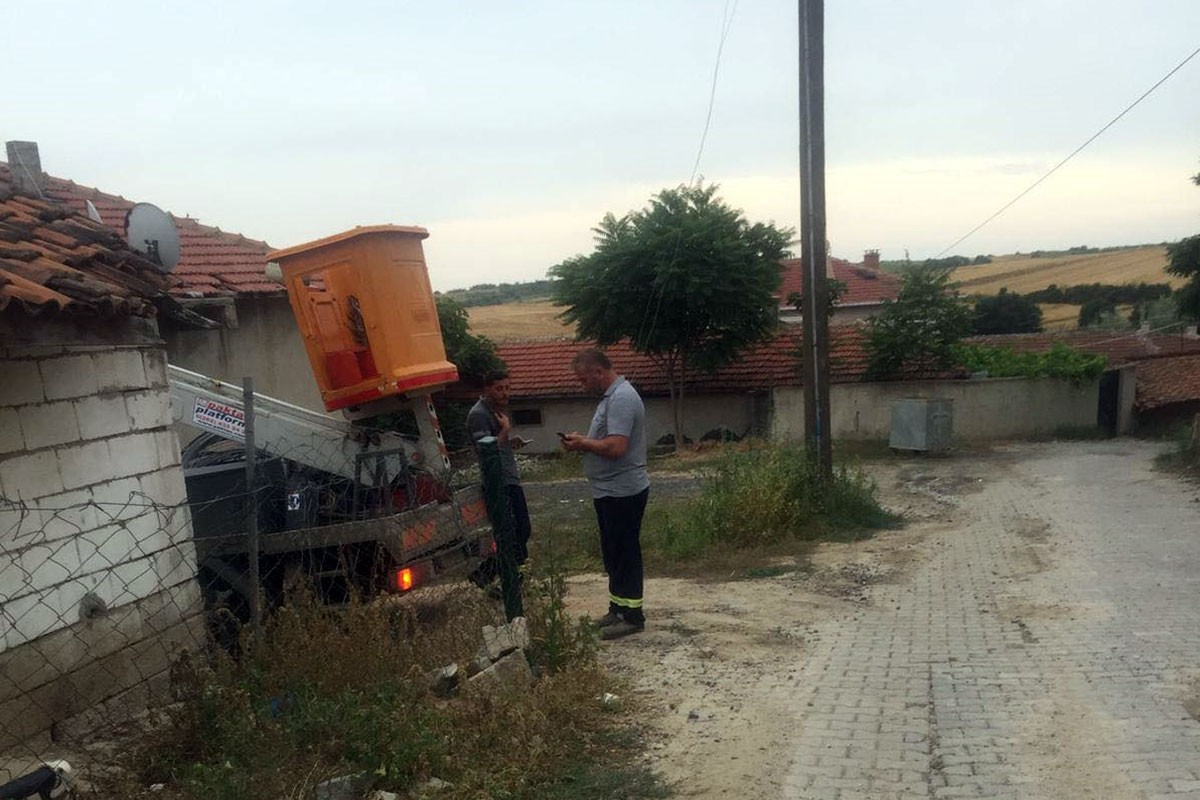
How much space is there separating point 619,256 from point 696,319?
250 cm

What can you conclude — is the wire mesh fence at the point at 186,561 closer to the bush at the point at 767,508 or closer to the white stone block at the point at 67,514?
the white stone block at the point at 67,514

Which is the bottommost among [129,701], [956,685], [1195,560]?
[1195,560]

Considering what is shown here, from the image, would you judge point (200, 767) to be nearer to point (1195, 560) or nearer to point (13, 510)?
point (13, 510)

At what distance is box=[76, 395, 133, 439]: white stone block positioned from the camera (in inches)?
190

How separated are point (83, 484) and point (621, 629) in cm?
327

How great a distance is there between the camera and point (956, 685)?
5281 mm

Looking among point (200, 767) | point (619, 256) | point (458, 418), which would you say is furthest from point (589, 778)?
point (619, 256)

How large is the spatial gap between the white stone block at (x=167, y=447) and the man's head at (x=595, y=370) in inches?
93.5

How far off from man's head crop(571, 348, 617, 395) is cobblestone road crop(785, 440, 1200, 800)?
209cm

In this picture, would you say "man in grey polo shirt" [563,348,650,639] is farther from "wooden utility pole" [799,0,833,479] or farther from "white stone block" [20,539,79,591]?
"wooden utility pole" [799,0,833,479]

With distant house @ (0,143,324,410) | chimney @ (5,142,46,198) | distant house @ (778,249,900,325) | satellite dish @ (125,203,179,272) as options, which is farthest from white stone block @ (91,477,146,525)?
distant house @ (778,249,900,325)

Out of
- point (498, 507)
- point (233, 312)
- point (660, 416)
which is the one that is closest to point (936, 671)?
point (498, 507)

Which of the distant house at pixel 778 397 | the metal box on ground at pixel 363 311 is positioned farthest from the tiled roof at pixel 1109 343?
the metal box on ground at pixel 363 311

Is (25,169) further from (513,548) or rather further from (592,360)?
(513,548)
